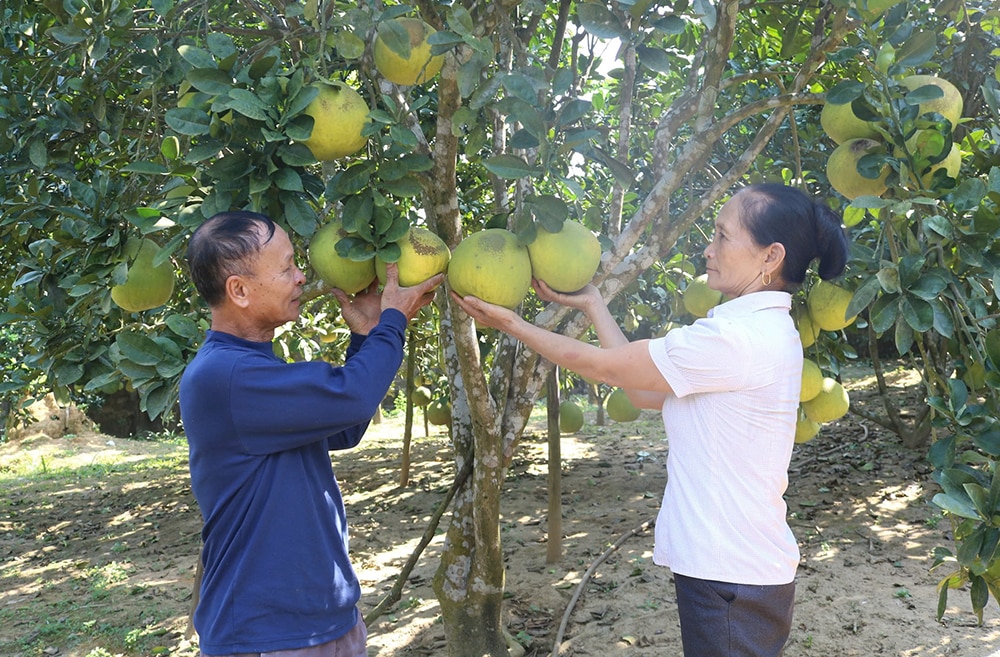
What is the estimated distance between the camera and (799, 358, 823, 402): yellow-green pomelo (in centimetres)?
252

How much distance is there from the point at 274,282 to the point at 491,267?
473mm

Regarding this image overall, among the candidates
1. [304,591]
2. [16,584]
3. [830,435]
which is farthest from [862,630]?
[16,584]

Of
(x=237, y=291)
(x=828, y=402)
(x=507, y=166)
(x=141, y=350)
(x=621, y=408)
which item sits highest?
(x=507, y=166)

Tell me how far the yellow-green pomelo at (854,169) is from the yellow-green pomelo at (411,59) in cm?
101

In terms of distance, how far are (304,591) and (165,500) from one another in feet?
23.2

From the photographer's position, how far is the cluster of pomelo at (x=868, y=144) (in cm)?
194

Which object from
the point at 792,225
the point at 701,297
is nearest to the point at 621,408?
the point at 701,297

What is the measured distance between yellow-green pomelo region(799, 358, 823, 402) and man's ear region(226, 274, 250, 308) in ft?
5.46

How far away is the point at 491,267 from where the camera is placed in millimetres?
1803

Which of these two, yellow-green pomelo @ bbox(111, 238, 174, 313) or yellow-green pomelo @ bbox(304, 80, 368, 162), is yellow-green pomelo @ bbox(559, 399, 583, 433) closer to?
yellow-green pomelo @ bbox(111, 238, 174, 313)

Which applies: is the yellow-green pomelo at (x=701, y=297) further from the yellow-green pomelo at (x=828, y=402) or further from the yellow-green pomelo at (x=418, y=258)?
the yellow-green pomelo at (x=418, y=258)

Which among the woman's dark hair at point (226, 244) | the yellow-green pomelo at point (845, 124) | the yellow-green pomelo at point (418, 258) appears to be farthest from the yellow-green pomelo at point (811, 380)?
the woman's dark hair at point (226, 244)

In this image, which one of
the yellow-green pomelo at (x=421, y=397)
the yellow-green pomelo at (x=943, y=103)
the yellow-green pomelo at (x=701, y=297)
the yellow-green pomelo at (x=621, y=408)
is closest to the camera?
the yellow-green pomelo at (x=943, y=103)

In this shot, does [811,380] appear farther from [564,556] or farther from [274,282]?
[564,556]
